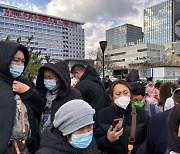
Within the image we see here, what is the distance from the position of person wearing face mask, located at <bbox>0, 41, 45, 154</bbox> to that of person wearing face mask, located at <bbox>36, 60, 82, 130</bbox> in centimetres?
26

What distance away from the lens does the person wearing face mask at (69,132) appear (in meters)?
1.96

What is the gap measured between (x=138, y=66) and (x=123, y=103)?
2317 inches

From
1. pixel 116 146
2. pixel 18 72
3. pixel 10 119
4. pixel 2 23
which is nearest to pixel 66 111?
pixel 10 119

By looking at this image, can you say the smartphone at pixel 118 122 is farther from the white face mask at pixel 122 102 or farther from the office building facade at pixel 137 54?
the office building facade at pixel 137 54

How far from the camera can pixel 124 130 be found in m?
3.01

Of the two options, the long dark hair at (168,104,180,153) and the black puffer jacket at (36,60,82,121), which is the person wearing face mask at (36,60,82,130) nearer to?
the black puffer jacket at (36,60,82,121)

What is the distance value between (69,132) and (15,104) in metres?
0.69

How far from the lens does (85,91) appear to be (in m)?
4.47

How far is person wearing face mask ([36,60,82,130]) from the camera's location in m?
3.05

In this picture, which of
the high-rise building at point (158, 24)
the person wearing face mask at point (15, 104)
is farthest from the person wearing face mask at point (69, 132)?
the high-rise building at point (158, 24)

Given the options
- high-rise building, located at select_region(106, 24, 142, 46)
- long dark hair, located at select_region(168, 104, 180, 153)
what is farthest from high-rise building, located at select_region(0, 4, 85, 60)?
long dark hair, located at select_region(168, 104, 180, 153)

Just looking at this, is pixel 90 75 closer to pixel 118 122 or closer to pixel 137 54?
pixel 118 122

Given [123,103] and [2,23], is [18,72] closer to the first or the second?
[123,103]

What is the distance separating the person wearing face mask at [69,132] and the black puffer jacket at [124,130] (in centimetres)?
98
